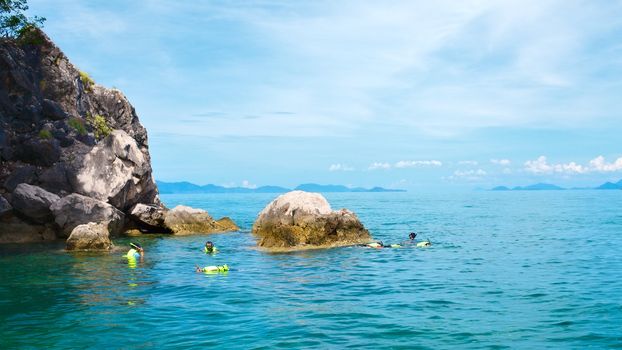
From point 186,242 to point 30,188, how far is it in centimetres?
1139

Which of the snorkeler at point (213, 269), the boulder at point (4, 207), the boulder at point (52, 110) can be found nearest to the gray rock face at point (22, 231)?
the boulder at point (4, 207)

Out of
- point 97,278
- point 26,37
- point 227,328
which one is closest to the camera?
Result: point 227,328

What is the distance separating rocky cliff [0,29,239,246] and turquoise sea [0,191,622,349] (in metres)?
4.88

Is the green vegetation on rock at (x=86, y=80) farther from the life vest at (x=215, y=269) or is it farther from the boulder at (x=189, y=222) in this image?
the life vest at (x=215, y=269)

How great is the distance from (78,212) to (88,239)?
625cm

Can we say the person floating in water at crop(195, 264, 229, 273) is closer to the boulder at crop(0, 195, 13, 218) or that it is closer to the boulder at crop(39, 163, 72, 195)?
the boulder at crop(0, 195, 13, 218)

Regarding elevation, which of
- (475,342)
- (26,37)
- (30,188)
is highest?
(26,37)

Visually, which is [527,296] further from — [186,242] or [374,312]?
[186,242]

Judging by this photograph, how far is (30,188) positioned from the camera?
1446 inches

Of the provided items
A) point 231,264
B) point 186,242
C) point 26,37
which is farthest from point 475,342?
point 26,37

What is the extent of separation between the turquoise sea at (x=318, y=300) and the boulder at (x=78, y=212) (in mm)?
4355

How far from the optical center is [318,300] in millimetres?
18438

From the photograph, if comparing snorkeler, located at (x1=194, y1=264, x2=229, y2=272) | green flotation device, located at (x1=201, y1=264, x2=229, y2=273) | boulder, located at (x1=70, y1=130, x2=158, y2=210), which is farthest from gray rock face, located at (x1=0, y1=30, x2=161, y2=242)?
green flotation device, located at (x1=201, y1=264, x2=229, y2=273)

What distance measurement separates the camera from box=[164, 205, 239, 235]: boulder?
4412 centimetres
